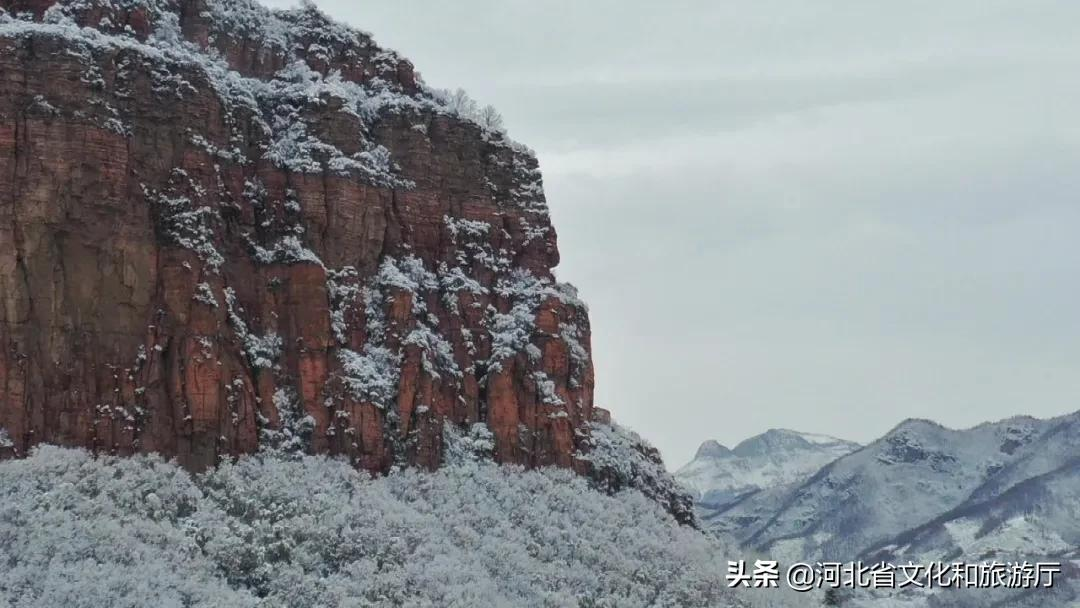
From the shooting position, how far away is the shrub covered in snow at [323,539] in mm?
65125

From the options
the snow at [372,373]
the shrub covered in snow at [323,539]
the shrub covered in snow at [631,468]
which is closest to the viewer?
the shrub covered in snow at [323,539]

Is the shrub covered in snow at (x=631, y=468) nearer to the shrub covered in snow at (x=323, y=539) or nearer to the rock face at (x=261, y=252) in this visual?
the rock face at (x=261, y=252)

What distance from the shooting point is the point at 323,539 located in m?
73.9

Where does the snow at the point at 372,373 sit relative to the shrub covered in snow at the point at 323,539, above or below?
above

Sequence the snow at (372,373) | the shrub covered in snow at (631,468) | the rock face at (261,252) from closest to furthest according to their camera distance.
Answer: the rock face at (261,252) → the snow at (372,373) → the shrub covered in snow at (631,468)

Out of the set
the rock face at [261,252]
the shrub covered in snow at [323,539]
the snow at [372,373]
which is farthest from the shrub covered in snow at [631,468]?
the snow at [372,373]

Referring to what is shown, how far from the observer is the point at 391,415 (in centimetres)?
8494

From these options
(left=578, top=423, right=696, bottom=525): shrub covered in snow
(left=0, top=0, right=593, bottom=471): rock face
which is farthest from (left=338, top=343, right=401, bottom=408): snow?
(left=578, top=423, right=696, bottom=525): shrub covered in snow

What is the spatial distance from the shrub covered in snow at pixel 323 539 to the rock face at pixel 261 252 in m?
2.38

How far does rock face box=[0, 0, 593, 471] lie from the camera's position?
7369cm

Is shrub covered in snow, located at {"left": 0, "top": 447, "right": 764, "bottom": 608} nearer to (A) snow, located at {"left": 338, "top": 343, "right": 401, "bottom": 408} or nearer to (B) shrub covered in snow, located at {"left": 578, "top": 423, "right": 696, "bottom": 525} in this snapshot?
(B) shrub covered in snow, located at {"left": 578, "top": 423, "right": 696, "bottom": 525}

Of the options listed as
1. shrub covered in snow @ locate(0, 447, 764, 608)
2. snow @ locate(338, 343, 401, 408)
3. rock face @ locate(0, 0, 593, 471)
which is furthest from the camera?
snow @ locate(338, 343, 401, 408)

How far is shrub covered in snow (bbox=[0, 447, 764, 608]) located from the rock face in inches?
93.6

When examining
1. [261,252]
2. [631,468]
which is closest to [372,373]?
[261,252]
